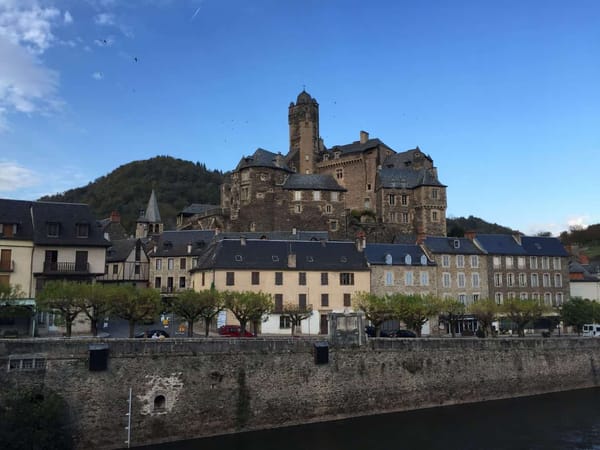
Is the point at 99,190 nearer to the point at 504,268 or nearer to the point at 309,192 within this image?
the point at 309,192

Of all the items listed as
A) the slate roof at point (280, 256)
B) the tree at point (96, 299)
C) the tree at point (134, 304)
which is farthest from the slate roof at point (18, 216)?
the slate roof at point (280, 256)

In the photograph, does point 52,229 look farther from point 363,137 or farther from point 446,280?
point 363,137

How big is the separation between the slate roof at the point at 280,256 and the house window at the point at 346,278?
411mm

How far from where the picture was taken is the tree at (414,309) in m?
35.9

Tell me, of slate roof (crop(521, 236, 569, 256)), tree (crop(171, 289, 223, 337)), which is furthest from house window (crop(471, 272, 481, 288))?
tree (crop(171, 289, 223, 337))

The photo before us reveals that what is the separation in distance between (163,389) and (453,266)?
1259 inches

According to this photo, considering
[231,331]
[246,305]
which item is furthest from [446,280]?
[246,305]

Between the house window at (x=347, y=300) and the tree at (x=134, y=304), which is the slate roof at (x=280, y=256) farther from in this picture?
the tree at (x=134, y=304)

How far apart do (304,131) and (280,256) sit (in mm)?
37911

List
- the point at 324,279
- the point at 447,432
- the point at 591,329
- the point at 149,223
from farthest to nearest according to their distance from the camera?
the point at 149,223 → the point at 591,329 → the point at 324,279 → the point at 447,432

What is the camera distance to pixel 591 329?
49688mm

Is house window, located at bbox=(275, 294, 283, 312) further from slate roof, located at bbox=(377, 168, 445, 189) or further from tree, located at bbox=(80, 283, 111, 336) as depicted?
slate roof, located at bbox=(377, 168, 445, 189)

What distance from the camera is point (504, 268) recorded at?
167 feet

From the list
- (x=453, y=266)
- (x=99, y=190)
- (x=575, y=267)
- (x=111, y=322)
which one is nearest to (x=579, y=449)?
(x=453, y=266)
